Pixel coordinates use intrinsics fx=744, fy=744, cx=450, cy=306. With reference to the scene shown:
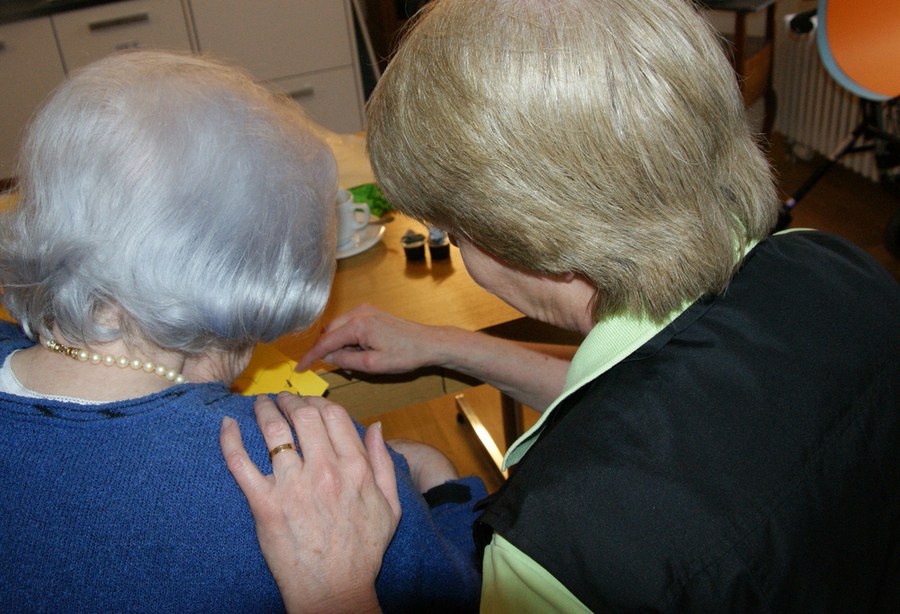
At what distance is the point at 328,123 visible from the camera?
4.04m

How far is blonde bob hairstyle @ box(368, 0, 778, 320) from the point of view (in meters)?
0.76

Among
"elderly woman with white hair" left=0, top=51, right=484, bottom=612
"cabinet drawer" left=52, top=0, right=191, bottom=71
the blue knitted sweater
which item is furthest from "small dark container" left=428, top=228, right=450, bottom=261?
"cabinet drawer" left=52, top=0, right=191, bottom=71

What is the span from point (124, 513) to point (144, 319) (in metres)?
0.21

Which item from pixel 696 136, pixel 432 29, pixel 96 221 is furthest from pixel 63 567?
pixel 696 136

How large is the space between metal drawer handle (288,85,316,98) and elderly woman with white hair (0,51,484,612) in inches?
124

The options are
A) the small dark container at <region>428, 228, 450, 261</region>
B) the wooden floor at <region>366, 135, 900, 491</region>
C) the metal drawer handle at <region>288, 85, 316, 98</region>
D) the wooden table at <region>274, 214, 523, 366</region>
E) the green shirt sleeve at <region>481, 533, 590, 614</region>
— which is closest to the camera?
the green shirt sleeve at <region>481, 533, 590, 614</region>

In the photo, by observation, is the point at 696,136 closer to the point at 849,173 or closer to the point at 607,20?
the point at 607,20

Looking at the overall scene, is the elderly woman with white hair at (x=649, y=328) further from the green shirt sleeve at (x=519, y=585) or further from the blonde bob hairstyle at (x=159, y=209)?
the blonde bob hairstyle at (x=159, y=209)

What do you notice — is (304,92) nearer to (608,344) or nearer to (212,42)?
(212,42)

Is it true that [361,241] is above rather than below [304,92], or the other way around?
above

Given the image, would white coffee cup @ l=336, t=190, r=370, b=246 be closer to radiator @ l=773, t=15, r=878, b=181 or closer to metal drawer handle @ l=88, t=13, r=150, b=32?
metal drawer handle @ l=88, t=13, r=150, b=32

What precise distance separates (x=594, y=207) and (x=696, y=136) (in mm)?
131

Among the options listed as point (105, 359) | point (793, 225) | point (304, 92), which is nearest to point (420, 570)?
point (105, 359)

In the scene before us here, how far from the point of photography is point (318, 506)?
0.85 metres
